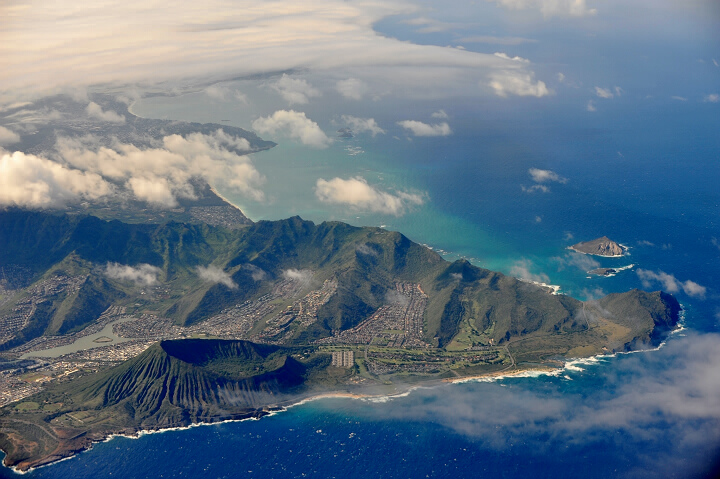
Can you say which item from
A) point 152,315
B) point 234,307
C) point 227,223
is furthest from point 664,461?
point 227,223

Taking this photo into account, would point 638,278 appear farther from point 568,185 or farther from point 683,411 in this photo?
point 568,185

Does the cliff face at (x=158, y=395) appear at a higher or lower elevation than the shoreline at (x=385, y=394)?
higher

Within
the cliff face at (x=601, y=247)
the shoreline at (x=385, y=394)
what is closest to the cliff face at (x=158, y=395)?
the shoreline at (x=385, y=394)

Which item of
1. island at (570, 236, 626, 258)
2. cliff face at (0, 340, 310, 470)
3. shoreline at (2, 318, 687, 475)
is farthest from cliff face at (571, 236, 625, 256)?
cliff face at (0, 340, 310, 470)

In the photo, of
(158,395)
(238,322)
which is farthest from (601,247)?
(158,395)

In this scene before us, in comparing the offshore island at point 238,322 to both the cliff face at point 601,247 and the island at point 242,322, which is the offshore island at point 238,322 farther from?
the cliff face at point 601,247

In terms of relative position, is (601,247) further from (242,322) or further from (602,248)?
(242,322)

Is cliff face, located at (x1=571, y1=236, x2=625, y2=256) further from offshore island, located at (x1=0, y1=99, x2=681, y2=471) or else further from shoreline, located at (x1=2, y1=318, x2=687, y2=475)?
shoreline, located at (x1=2, y1=318, x2=687, y2=475)
